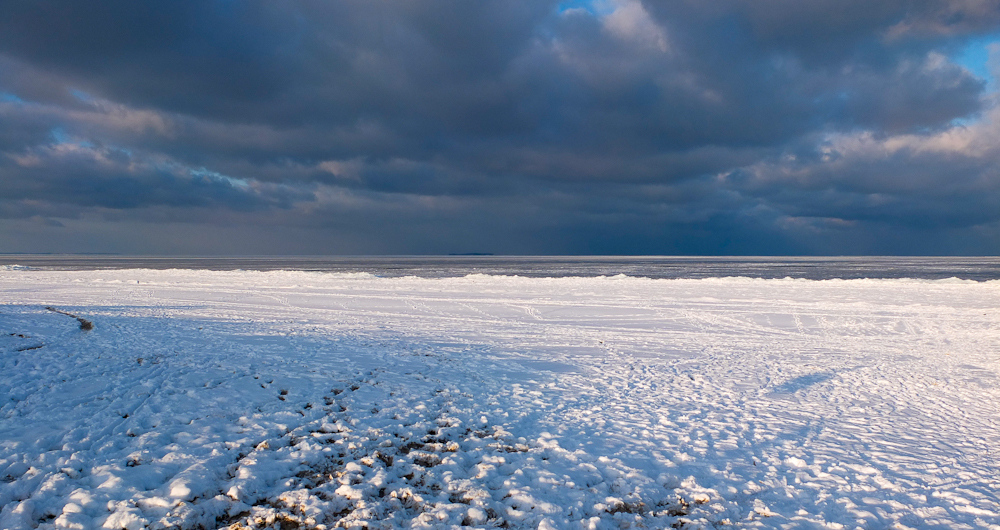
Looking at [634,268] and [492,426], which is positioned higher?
[634,268]

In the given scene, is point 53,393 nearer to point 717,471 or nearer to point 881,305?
point 717,471

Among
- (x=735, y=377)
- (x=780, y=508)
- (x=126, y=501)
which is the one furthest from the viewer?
(x=735, y=377)

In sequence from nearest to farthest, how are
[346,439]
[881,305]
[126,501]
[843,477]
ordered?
[126,501] → [843,477] → [346,439] → [881,305]

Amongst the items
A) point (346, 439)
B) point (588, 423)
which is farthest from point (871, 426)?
point (346, 439)

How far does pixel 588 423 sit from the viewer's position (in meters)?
8.50

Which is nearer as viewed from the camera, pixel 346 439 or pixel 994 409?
pixel 346 439

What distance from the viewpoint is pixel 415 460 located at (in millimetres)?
6871

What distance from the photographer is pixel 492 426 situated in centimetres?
833

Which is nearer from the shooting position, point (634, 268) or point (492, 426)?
point (492, 426)

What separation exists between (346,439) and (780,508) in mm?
5661

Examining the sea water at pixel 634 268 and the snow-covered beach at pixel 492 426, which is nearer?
the snow-covered beach at pixel 492 426

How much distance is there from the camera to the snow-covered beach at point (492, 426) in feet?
18.6

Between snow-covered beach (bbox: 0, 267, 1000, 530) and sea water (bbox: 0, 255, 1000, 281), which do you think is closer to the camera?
snow-covered beach (bbox: 0, 267, 1000, 530)

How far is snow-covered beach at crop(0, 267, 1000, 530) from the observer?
5676mm
